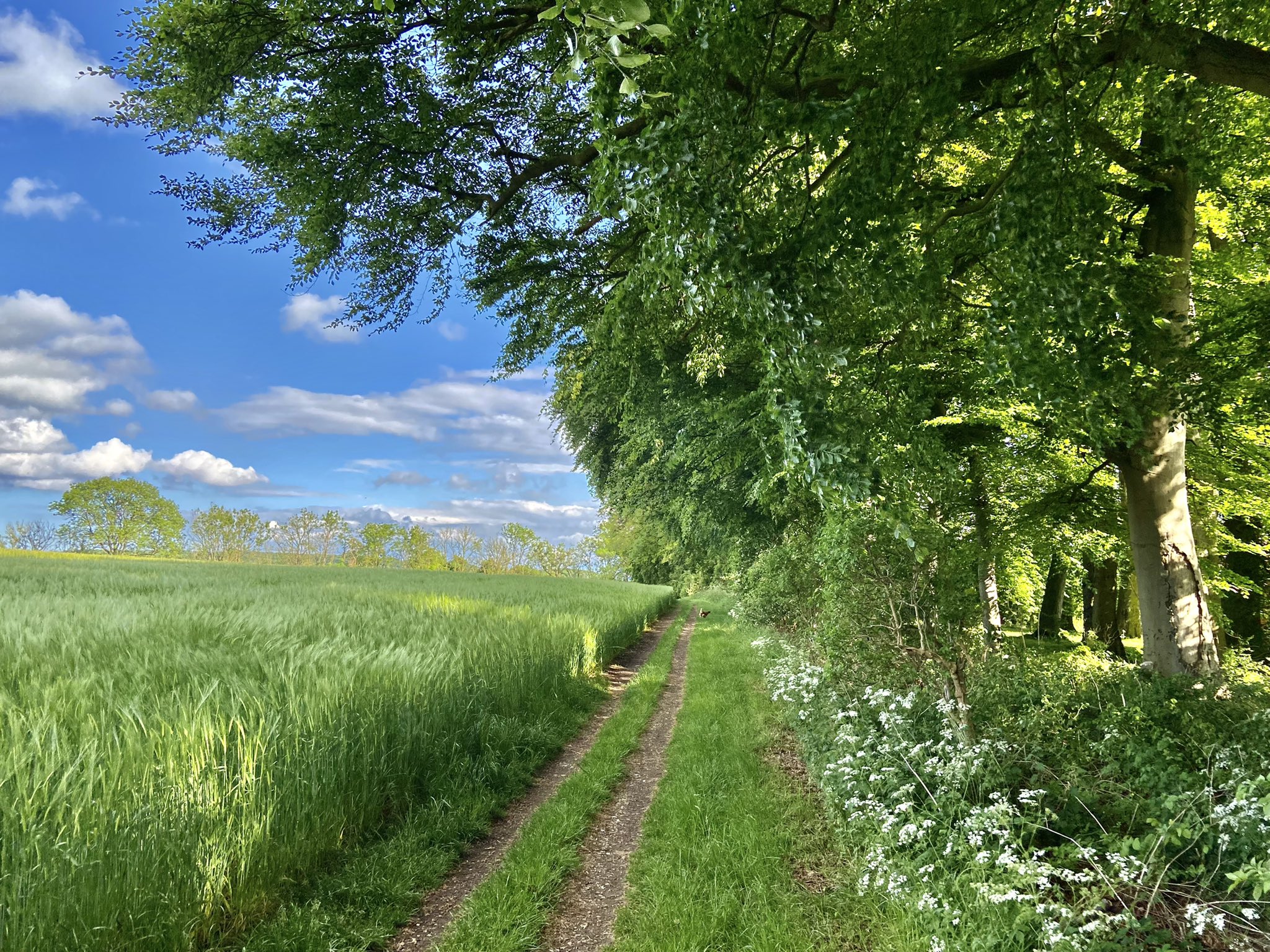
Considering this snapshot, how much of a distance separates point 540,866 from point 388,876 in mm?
1118

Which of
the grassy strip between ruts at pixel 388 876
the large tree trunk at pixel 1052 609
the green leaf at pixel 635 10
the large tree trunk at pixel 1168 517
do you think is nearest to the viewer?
the green leaf at pixel 635 10

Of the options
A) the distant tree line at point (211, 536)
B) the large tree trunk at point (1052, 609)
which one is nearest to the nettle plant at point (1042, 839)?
the large tree trunk at point (1052, 609)

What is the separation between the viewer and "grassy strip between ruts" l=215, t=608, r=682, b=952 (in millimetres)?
3646

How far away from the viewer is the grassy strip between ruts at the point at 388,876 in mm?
3646

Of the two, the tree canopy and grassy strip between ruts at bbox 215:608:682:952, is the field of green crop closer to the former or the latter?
grassy strip between ruts at bbox 215:608:682:952

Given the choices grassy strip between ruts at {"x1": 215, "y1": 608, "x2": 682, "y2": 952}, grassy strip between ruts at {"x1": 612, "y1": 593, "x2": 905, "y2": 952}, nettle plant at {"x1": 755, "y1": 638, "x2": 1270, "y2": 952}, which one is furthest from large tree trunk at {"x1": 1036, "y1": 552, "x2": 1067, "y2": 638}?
grassy strip between ruts at {"x1": 215, "y1": 608, "x2": 682, "y2": 952}

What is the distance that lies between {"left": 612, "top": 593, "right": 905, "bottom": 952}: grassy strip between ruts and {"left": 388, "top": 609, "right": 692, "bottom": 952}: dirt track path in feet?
3.90

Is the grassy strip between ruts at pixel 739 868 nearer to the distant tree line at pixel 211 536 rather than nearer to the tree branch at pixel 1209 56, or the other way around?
the tree branch at pixel 1209 56

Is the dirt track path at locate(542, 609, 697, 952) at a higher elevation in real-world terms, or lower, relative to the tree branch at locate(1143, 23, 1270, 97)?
lower

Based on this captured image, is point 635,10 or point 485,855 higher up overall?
point 635,10

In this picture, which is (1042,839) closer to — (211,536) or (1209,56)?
(1209,56)

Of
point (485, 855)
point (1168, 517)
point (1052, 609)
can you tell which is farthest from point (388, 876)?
point (1052, 609)

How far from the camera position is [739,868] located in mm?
4539

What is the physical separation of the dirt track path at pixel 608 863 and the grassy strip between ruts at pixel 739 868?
12 centimetres
